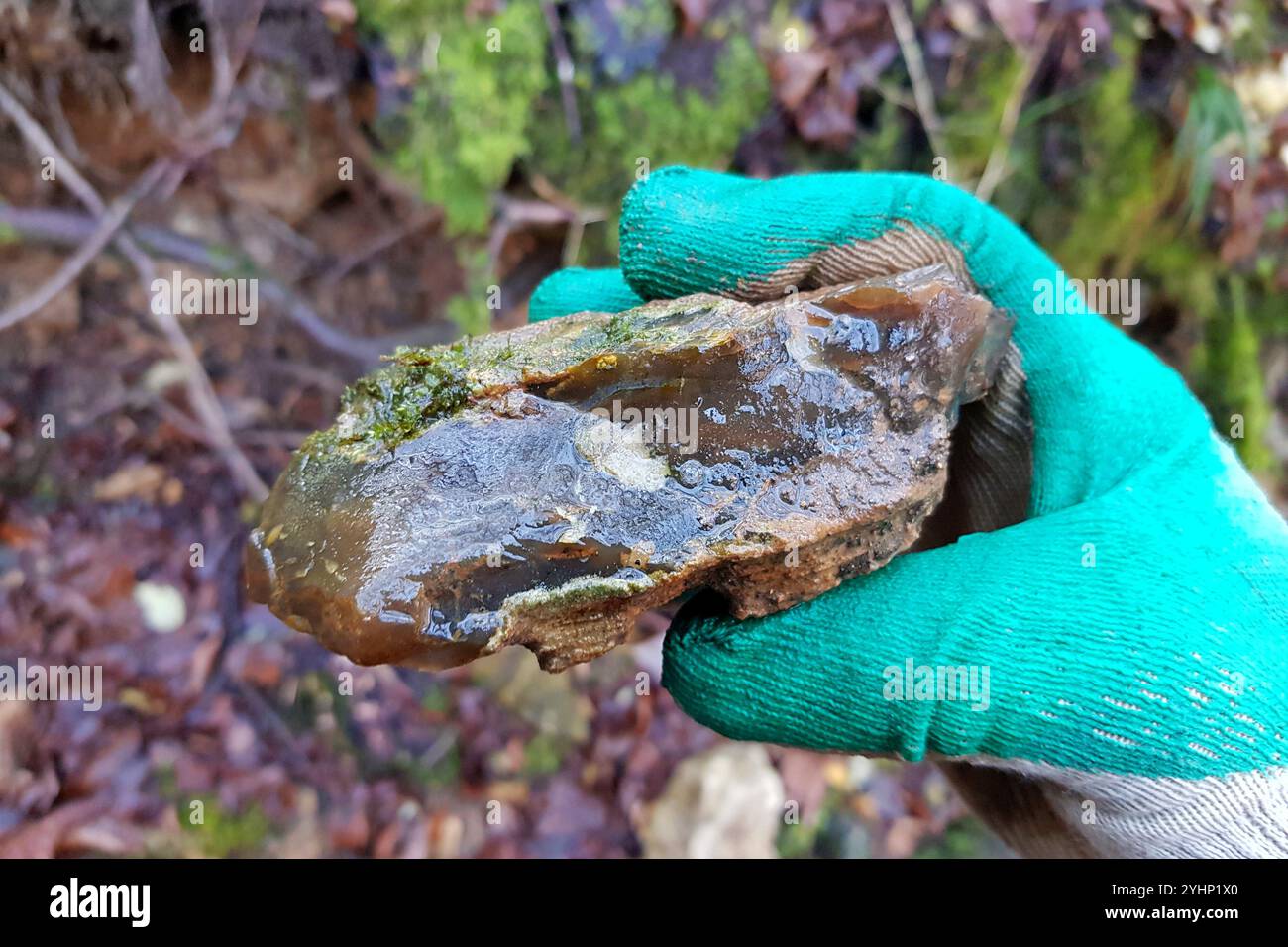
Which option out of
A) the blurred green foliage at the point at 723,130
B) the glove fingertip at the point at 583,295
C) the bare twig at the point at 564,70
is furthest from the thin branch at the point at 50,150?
the glove fingertip at the point at 583,295

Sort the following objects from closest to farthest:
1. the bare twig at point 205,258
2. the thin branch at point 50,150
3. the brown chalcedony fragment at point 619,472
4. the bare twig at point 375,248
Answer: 1. the brown chalcedony fragment at point 619,472
2. the thin branch at point 50,150
3. the bare twig at point 205,258
4. the bare twig at point 375,248

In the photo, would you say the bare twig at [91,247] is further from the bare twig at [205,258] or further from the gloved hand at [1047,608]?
the gloved hand at [1047,608]

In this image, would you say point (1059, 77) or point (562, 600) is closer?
point (562, 600)

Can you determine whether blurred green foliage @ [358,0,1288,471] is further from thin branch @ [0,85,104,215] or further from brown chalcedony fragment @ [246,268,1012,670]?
brown chalcedony fragment @ [246,268,1012,670]

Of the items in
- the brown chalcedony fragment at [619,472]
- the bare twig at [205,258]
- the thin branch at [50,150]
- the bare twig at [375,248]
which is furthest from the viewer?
the bare twig at [375,248]

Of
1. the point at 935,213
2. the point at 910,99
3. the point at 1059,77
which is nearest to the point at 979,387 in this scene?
the point at 935,213

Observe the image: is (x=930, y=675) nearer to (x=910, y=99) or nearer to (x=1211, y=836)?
(x=1211, y=836)
